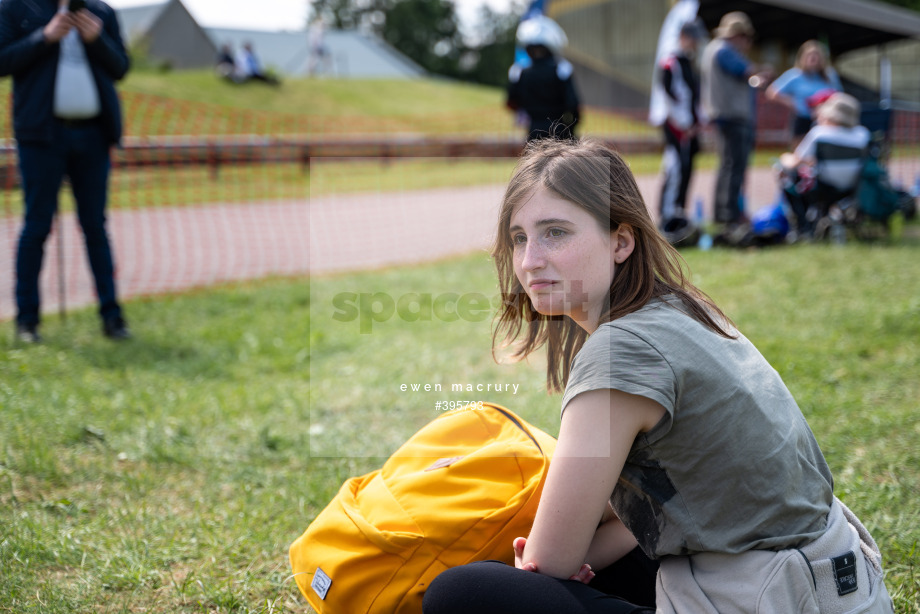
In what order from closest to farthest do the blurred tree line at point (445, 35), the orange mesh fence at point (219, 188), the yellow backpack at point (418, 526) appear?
the yellow backpack at point (418, 526), the orange mesh fence at point (219, 188), the blurred tree line at point (445, 35)

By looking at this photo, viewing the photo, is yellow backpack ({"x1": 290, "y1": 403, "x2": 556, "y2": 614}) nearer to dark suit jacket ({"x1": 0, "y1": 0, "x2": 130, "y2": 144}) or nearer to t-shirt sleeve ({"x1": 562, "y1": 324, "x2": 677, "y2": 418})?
t-shirt sleeve ({"x1": 562, "y1": 324, "x2": 677, "y2": 418})

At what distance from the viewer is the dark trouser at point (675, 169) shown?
7055mm

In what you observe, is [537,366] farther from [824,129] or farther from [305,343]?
[824,129]

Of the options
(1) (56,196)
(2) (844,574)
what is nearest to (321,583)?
(2) (844,574)

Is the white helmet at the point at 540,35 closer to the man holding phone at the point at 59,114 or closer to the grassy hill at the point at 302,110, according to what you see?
the man holding phone at the point at 59,114

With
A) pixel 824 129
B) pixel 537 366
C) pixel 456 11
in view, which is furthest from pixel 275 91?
pixel 456 11

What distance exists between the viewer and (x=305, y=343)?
4793 millimetres

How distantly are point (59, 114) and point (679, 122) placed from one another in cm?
503

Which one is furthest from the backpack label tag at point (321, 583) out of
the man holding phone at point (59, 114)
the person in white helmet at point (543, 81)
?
the person in white helmet at point (543, 81)

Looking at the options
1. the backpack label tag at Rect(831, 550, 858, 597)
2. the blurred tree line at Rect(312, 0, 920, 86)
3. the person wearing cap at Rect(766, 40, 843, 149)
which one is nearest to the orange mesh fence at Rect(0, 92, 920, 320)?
the person wearing cap at Rect(766, 40, 843, 149)

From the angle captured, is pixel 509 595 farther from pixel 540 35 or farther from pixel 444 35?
pixel 444 35

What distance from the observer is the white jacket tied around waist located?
4.45 ft

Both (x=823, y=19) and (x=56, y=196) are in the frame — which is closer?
(x=56, y=196)

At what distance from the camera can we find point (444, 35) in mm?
63188
